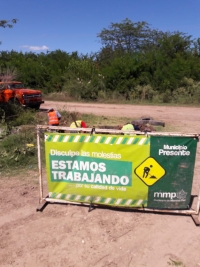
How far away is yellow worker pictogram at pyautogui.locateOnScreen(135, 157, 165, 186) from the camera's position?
430 cm

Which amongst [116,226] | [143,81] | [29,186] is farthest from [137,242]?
[143,81]

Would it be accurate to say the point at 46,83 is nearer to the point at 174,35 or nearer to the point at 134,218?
the point at 174,35

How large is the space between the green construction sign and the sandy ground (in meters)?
0.27

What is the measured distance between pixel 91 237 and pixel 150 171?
53.4 inches

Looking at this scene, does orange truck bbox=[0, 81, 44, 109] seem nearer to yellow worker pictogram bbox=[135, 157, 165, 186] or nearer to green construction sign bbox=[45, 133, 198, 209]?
green construction sign bbox=[45, 133, 198, 209]

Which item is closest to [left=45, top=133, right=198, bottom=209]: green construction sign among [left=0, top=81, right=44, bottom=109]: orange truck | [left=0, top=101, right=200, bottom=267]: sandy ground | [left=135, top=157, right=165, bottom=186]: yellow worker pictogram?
[left=135, top=157, right=165, bottom=186]: yellow worker pictogram

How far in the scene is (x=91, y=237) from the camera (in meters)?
3.90

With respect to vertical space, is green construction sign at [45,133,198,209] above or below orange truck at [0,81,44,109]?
below

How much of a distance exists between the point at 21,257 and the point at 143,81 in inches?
925

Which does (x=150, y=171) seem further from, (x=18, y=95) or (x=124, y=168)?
(x=18, y=95)

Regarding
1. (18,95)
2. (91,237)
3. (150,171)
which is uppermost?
(18,95)

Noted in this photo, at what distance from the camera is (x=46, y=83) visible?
30.0m

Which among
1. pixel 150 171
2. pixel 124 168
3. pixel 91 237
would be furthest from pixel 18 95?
pixel 91 237

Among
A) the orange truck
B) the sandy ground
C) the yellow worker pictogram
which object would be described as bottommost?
the sandy ground
